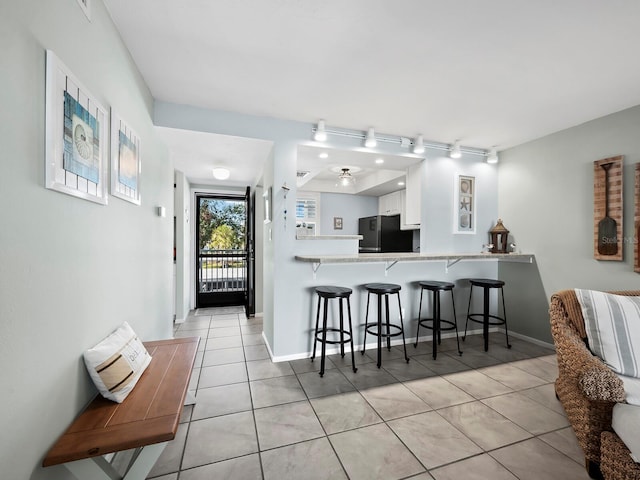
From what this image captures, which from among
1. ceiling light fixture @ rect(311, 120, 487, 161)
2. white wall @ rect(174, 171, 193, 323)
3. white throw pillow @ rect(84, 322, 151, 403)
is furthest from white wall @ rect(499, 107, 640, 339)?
white wall @ rect(174, 171, 193, 323)

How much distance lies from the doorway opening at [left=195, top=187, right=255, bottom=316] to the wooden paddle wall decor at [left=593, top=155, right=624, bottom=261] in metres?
4.83

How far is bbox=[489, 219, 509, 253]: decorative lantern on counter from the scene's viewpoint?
3762 mm

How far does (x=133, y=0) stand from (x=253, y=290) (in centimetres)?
383

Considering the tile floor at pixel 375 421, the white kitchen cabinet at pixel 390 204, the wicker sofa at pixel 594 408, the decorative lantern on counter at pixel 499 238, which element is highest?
the white kitchen cabinet at pixel 390 204

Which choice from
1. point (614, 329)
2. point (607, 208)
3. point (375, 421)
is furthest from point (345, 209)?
point (614, 329)

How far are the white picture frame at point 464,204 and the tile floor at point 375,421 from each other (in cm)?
164

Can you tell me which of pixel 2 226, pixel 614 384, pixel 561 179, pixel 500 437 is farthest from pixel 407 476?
pixel 561 179

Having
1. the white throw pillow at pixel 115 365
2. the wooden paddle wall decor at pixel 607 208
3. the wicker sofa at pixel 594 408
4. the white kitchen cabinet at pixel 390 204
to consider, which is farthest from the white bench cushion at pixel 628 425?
the white kitchen cabinet at pixel 390 204

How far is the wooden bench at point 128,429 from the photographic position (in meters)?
1.03

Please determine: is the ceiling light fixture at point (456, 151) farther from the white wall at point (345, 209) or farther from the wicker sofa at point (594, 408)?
the white wall at point (345, 209)

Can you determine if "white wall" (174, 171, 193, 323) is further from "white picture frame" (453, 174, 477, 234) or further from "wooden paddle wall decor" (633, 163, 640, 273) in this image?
"wooden paddle wall decor" (633, 163, 640, 273)

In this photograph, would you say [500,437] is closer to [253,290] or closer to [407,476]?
[407,476]

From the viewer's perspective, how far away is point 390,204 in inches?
235

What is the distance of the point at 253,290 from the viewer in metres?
4.70
